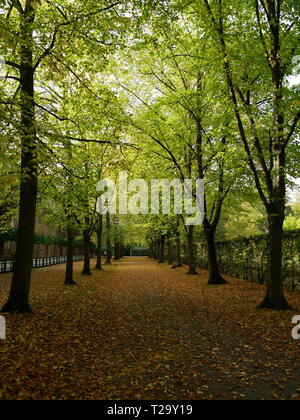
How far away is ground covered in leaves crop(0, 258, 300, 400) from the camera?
14.6 ft

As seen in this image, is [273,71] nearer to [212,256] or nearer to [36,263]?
[212,256]

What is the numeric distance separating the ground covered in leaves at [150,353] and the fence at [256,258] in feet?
10.6

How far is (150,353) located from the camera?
20.0ft

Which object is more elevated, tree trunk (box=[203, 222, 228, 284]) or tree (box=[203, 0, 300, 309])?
tree (box=[203, 0, 300, 309])

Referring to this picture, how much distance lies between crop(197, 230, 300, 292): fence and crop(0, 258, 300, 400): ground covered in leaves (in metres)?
3.23

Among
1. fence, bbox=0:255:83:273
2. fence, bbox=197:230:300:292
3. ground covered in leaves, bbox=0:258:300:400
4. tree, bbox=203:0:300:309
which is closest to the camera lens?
ground covered in leaves, bbox=0:258:300:400

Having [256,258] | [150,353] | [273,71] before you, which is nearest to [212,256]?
[256,258]

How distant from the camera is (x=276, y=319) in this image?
28.3 ft

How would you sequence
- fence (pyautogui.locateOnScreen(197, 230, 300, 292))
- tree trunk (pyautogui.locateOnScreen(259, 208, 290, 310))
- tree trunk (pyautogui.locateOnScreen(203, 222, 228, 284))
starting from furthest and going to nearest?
1. tree trunk (pyautogui.locateOnScreen(203, 222, 228, 284))
2. fence (pyautogui.locateOnScreen(197, 230, 300, 292))
3. tree trunk (pyautogui.locateOnScreen(259, 208, 290, 310))

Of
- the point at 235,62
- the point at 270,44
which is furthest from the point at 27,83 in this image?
the point at 270,44

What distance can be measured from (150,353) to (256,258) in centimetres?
1289

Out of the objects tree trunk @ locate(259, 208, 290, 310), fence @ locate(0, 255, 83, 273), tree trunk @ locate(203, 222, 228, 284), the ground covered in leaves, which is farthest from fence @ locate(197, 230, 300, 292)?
fence @ locate(0, 255, 83, 273)

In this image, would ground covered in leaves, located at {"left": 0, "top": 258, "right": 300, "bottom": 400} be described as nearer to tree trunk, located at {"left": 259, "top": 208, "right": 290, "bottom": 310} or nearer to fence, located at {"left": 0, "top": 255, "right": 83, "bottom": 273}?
tree trunk, located at {"left": 259, "top": 208, "right": 290, "bottom": 310}

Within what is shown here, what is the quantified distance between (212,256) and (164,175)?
6.24m
